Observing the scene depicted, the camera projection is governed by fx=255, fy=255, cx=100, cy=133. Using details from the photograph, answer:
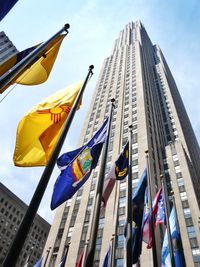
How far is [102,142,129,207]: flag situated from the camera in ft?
39.5

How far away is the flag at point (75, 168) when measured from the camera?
383 inches

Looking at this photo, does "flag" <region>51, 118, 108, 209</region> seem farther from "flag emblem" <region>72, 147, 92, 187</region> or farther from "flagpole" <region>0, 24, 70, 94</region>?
"flagpole" <region>0, 24, 70, 94</region>

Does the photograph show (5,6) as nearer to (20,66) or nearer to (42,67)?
(20,66)

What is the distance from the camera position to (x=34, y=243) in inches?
3487

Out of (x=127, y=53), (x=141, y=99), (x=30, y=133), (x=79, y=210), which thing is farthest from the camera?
(x=127, y=53)

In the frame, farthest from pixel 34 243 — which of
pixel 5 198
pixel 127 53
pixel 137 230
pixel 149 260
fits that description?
pixel 137 230

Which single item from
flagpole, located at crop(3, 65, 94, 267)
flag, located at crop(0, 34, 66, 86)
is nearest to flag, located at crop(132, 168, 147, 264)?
flagpole, located at crop(3, 65, 94, 267)

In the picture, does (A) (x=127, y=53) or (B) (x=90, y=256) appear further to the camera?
(A) (x=127, y=53)

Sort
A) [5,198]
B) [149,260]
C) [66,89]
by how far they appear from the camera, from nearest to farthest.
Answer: [66,89] → [149,260] → [5,198]

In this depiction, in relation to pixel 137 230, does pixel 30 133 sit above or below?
above

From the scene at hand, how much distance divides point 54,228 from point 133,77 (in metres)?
50.6

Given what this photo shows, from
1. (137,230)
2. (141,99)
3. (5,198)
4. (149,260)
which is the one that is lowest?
(137,230)

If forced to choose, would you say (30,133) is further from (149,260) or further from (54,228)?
(54,228)

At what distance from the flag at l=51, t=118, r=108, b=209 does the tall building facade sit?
4809 millimetres
